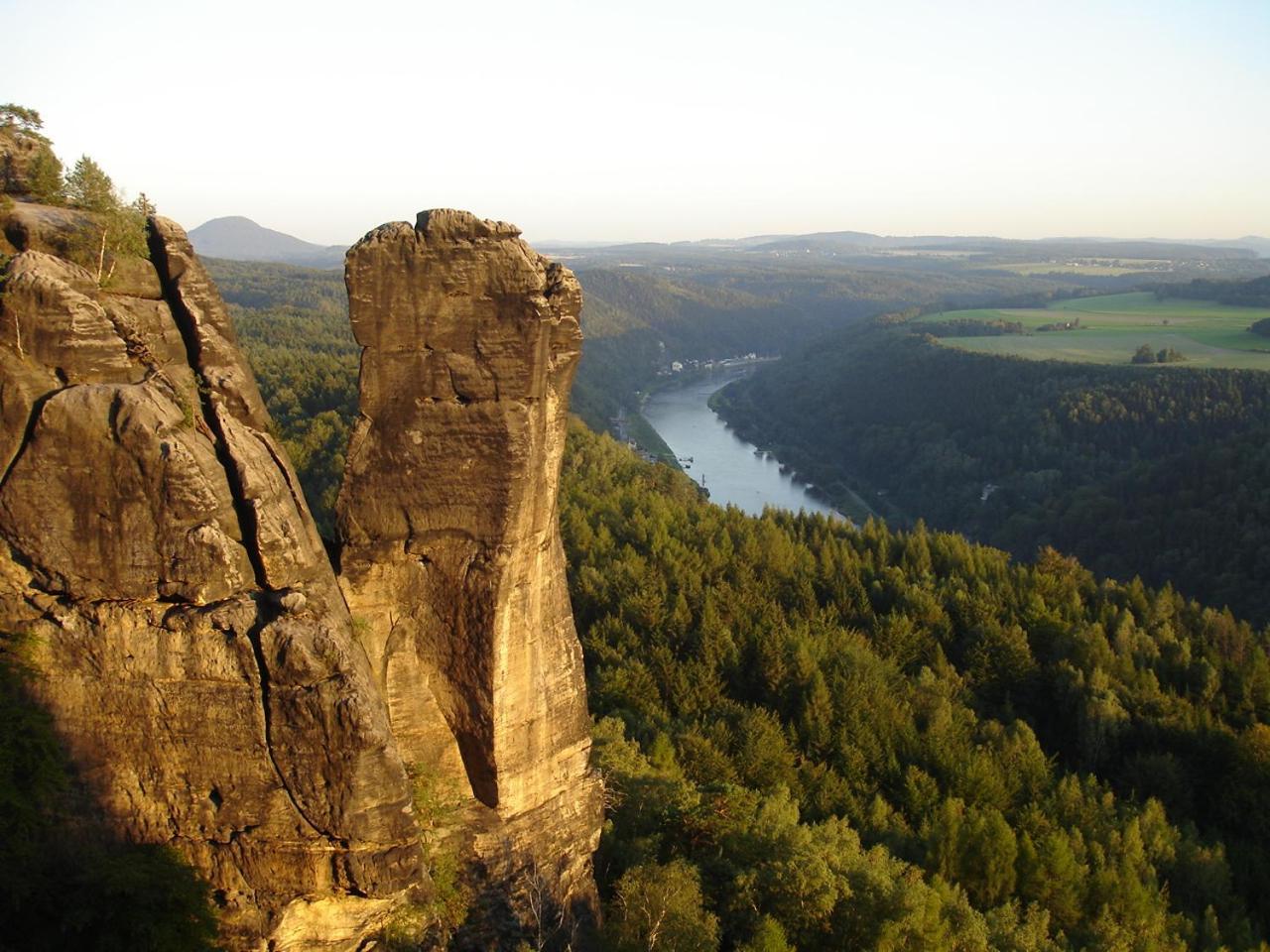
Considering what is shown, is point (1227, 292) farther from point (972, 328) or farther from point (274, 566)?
point (274, 566)

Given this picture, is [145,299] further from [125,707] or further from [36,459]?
[125,707]

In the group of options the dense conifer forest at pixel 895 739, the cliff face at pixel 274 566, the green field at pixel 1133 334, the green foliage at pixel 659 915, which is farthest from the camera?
the green field at pixel 1133 334

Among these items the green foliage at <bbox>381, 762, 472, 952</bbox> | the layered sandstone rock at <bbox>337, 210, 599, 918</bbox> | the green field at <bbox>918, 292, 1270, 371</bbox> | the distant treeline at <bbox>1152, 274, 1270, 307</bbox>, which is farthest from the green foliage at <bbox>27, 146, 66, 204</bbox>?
the distant treeline at <bbox>1152, 274, 1270, 307</bbox>

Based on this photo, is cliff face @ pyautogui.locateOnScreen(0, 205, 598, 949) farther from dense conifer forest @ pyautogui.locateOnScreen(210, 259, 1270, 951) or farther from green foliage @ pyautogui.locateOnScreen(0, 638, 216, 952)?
dense conifer forest @ pyautogui.locateOnScreen(210, 259, 1270, 951)

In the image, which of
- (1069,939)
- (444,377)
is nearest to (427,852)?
(444,377)

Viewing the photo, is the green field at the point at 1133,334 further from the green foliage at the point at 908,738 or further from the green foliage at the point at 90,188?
the green foliage at the point at 90,188

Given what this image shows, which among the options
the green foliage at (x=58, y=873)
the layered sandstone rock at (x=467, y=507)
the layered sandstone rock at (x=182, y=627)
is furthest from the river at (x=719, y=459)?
the green foliage at (x=58, y=873)
